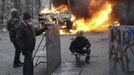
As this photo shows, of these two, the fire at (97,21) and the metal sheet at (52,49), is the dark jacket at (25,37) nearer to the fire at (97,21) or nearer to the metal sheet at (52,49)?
the metal sheet at (52,49)

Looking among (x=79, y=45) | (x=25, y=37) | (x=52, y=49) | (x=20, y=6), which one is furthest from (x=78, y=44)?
(x=20, y=6)

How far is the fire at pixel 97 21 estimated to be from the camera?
97.9 ft

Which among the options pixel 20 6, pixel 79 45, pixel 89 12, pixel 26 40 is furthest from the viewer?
pixel 20 6

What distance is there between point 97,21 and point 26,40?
70.1 feet

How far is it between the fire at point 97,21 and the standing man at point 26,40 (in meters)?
19.5

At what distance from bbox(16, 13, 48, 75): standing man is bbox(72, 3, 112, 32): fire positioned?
1946 cm

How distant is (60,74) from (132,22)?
1364 centimetres

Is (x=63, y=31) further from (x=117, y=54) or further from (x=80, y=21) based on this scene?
(x=117, y=54)

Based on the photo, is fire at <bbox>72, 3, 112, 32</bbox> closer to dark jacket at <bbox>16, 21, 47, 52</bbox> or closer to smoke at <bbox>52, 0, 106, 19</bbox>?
smoke at <bbox>52, 0, 106, 19</bbox>

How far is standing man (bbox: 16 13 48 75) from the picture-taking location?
9.91 metres

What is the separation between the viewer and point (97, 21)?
31.0 metres

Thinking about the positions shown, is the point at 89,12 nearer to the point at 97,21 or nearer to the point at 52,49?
the point at 97,21

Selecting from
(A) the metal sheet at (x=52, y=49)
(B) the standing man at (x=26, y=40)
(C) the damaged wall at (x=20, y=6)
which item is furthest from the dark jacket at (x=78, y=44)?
(C) the damaged wall at (x=20, y=6)

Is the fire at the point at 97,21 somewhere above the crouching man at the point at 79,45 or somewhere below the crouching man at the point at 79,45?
below
